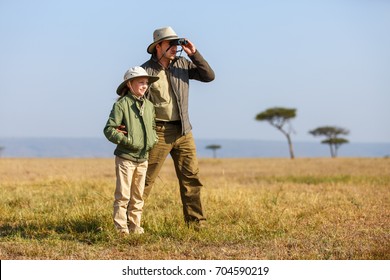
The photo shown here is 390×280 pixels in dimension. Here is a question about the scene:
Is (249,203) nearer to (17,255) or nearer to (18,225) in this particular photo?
(18,225)

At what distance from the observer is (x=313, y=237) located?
251 inches

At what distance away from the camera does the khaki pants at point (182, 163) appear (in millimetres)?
6750

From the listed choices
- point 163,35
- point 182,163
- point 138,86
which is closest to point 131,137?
point 138,86

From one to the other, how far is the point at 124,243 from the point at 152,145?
3.56ft

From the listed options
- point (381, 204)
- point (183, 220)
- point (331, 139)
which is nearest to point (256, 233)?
point (183, 220)

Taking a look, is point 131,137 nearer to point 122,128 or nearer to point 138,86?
point 122,128

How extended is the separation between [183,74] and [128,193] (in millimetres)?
1564

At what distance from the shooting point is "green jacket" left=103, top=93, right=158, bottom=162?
606cm

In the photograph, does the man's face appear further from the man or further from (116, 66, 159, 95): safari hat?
(116, 66, 159, 95): safari hat

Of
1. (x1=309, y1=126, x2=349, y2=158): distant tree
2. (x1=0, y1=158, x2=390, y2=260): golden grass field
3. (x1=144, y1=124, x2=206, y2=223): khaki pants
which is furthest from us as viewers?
(x1=309, y1=126, x2=349, y2=158): distant tree

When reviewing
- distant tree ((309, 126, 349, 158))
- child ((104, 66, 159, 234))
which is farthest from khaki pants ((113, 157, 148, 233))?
distant tree ((309, 126, 349, 158))

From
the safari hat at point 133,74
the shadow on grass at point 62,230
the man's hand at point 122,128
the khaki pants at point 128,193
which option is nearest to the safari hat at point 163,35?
the safari hat at point 133,74

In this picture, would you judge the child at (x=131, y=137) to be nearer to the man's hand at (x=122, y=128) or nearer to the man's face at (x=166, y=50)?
the man's hand at (x=122, y=128)

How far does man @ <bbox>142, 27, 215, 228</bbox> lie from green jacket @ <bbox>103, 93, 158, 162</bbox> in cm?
32
